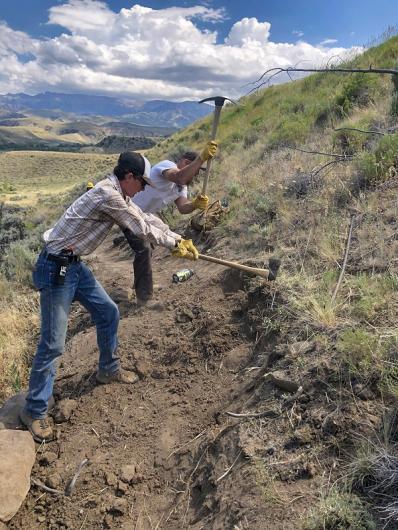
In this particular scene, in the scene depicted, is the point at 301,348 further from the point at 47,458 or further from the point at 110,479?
the point at 47,458

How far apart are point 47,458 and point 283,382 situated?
1970 mm

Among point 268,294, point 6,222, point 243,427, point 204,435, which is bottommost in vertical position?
point 6,222

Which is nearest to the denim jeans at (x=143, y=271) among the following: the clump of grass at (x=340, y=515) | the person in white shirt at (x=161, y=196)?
the person in white shirt at (x=161, y=196)

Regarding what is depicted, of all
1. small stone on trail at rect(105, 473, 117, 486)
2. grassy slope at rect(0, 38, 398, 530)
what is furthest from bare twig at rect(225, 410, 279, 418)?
small stone on trail at rect(105, 473, 117, 486)

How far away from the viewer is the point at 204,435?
134 inches

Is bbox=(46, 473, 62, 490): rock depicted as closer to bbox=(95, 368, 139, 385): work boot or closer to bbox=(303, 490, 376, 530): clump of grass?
bbox=(95, 368, 139, 385): work boot

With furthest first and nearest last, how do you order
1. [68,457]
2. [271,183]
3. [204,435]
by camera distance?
[271,183]
[68,457]
[204,435]

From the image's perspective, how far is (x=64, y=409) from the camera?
4.07 m

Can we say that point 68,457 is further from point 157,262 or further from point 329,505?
point 157,262

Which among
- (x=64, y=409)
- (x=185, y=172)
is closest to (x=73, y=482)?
(x=64, y=409)

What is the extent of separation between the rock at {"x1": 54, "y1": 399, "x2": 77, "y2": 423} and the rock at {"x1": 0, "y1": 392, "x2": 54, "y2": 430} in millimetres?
295

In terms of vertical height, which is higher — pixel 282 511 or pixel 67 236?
pixel 67 236

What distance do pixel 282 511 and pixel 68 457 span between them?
1963 millimetres

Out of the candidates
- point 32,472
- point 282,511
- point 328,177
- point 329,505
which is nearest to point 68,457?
point 32,472
